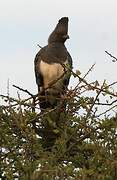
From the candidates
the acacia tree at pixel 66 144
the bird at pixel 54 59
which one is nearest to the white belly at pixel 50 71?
the bird at pixel 54 59

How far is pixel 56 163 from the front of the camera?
118 inches

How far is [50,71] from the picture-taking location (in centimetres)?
671

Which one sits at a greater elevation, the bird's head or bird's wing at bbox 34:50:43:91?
the bird's head

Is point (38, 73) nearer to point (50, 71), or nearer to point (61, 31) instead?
point (50, 71)

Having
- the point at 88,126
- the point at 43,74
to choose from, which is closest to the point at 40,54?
the point at 43,74

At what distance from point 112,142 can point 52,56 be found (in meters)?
3.80

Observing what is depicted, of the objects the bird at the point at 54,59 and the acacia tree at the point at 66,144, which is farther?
the bird at the point at 54,59

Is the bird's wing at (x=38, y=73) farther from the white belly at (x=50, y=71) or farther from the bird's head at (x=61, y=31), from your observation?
the bird's head at (x=61, y=31)

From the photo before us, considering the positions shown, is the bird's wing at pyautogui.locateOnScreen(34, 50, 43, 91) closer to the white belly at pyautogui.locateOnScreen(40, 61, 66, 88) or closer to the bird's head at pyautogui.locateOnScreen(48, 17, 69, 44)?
the white belly at pyautogui.locateOnScreen(40, 61, 66, 88)

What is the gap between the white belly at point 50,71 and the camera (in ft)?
21.8

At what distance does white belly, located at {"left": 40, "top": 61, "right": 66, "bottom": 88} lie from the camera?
663 centimetres

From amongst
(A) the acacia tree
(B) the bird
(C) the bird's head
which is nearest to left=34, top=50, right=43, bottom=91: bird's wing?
(B) the bird

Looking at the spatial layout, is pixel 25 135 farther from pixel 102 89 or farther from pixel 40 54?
pixel 40 54

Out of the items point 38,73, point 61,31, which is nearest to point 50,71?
point 38,73
